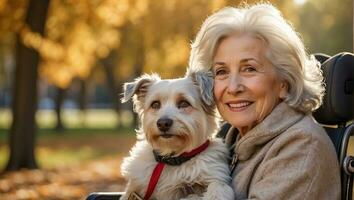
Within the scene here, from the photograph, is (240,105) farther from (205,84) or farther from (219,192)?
(219,192)

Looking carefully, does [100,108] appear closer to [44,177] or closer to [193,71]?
[44,177]

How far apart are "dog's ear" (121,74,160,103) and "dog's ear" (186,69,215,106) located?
380 mm

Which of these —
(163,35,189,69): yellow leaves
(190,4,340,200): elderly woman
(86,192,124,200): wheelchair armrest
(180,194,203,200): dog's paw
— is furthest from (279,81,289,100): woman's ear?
(163,35,189,69): yellow leaves

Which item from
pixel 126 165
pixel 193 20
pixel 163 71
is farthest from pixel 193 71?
pixel 163 71

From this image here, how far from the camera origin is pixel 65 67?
50.7 ft

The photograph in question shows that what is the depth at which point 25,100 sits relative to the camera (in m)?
13.4

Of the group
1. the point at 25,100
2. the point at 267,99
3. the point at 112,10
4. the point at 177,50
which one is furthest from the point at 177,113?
the point at 177,50

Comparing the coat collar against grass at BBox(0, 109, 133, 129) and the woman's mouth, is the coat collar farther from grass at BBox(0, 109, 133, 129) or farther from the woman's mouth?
grass at BBox(0, 109, 133, 129)

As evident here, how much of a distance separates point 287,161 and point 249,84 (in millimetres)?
564

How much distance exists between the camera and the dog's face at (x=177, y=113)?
12.6 ft

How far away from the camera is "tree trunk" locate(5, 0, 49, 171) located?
518 inches

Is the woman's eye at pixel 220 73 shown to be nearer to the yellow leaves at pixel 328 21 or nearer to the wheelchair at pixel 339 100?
the wheelchair at pixel 339 100

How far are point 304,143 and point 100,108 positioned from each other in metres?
72.0

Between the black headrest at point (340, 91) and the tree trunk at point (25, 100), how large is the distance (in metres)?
10.1
